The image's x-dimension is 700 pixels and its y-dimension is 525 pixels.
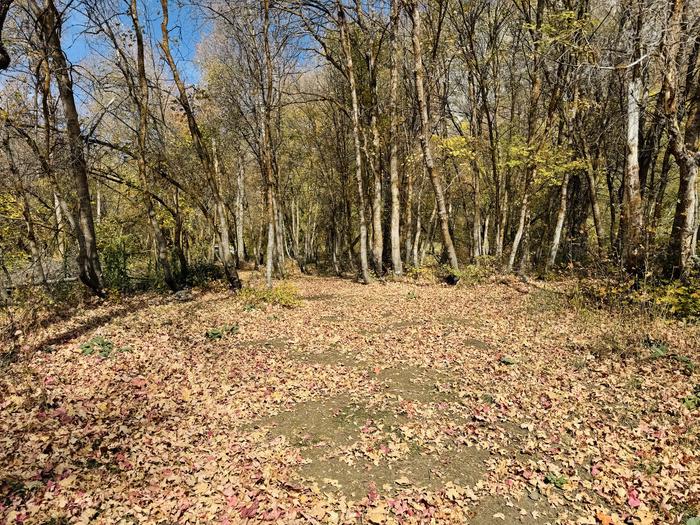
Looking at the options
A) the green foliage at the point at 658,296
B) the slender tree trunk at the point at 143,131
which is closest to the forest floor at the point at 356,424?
the green foliage at the point at 658,296

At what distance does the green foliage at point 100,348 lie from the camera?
8148 millimetres

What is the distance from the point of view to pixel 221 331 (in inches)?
396

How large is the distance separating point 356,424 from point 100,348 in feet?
18.6

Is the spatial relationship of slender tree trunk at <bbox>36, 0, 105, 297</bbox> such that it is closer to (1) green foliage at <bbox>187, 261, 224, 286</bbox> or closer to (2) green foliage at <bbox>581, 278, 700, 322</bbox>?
(1) green foliage at <bbox>187, 261, 224, 286</bbox>

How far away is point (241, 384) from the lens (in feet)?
24.7

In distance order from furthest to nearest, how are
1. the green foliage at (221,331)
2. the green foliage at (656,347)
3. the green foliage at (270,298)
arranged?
the green foliage at (270,298) < the green foliage at (221,331) < the green foliage at (656,347)

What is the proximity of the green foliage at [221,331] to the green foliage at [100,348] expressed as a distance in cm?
183

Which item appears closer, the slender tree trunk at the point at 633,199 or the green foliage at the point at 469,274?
the slender tree trunk at the point at 633,199

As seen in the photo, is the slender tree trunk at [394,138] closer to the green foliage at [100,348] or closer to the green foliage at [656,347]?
the green foliage at [656,347]

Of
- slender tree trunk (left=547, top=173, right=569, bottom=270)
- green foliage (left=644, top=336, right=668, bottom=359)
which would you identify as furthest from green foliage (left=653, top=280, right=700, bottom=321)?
slender tree trunk (left=547, top=173, right=569, bottom=270)

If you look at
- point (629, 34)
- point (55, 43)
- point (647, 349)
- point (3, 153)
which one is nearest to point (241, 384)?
point (647, 349)

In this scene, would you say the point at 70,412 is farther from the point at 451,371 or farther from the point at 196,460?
the point at 451,371

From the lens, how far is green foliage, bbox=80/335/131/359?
8.15 m

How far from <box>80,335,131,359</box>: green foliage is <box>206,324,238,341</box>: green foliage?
183 cm
